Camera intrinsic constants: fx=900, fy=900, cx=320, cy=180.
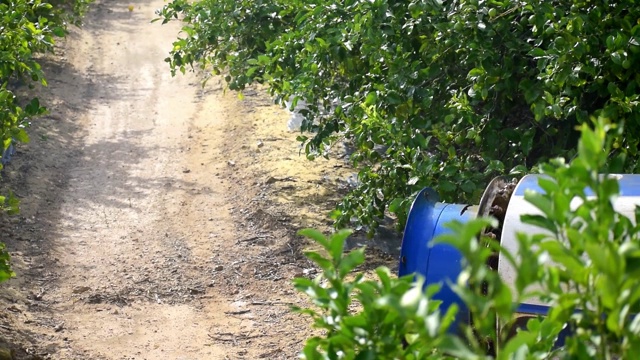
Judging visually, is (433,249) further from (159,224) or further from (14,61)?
(159,224)

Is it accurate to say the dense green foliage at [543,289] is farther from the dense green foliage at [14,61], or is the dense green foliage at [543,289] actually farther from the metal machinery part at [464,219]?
the dense green foliage at [14,61]

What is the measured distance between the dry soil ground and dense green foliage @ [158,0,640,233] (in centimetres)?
111

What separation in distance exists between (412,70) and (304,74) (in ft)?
3.34

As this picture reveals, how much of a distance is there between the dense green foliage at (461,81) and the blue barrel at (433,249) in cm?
71

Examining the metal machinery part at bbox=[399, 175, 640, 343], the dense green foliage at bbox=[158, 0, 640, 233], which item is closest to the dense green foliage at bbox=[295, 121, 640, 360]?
the metal machinery part at bbox=[399, 175, 640, 343]

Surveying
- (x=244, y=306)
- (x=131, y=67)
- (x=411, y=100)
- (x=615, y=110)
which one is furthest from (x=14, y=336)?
(x=131, y=67)

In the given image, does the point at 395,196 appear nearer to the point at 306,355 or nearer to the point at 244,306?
the point at 244,306

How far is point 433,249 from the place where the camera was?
14.3 ft

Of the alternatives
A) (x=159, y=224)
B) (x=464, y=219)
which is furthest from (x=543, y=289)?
(x=159, y=224)

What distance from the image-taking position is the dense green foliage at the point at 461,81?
5.21 meters

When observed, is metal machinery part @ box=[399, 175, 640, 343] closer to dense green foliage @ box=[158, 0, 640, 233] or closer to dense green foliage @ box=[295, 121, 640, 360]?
dense green foliage @ box=[158, 0, 640, 233]

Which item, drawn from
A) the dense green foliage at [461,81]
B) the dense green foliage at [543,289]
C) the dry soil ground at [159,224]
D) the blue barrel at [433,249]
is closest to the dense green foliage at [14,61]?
the dry soil ground at [159,224]

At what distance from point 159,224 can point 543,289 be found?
6356 millimetres

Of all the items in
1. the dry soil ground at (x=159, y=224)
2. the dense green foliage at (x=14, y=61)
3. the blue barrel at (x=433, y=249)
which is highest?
the dense green foliage at (x=14, y=61)
